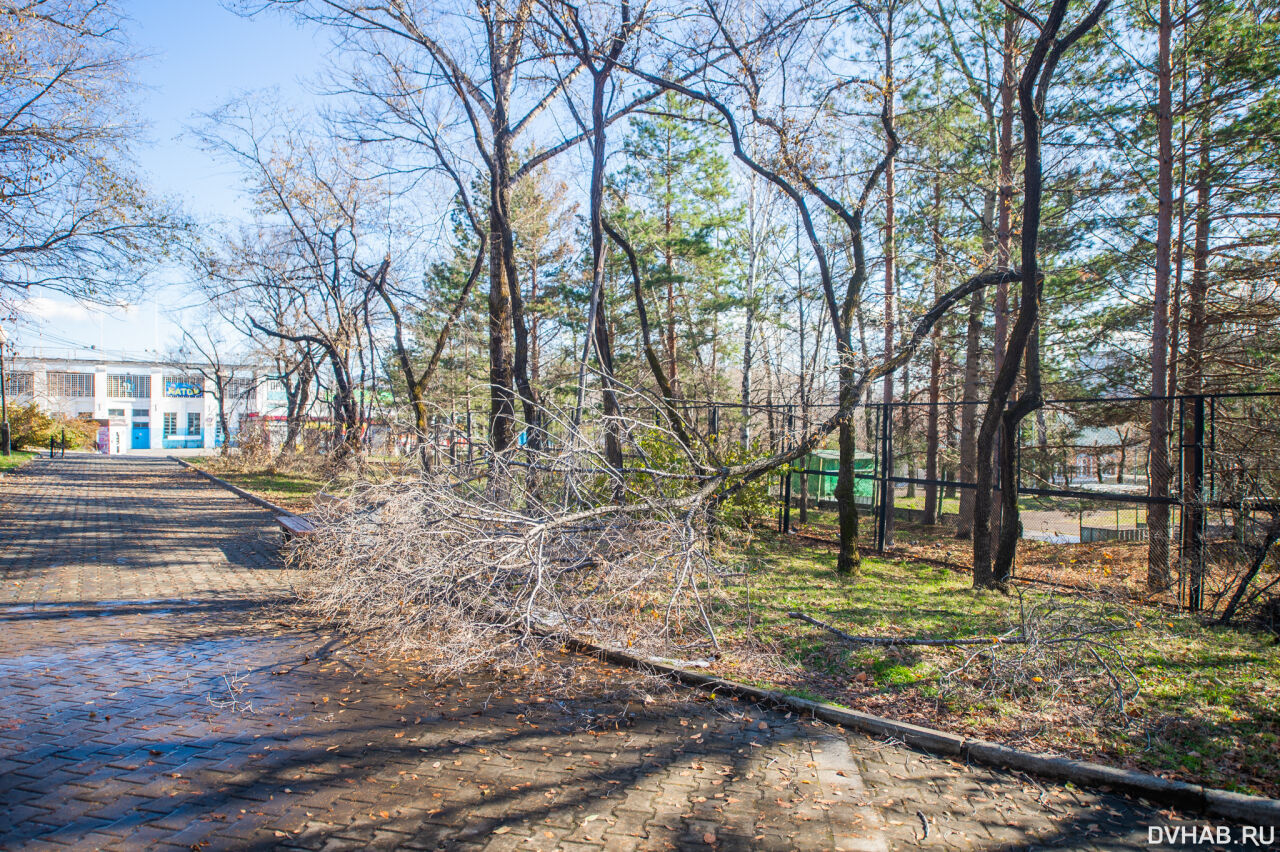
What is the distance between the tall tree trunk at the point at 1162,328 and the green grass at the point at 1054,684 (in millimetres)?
2253

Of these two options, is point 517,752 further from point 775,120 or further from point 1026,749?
point 775,120

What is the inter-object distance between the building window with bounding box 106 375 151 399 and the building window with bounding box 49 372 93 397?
5.34 feet

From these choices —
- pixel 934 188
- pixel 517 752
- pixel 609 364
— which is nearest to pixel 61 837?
pixel 517 752

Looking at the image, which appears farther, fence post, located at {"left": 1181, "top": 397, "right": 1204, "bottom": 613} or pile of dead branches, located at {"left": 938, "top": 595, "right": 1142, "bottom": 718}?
fence post, located at {"left": 1181, "top": 397, "right": 1204, "bottom": 613}

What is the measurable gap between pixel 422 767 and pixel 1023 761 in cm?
346

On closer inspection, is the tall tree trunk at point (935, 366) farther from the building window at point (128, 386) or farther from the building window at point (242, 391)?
the building window at point (128, 386)

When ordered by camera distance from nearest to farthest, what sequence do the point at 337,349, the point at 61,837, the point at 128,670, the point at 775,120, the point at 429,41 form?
the point at 61,837, the point at 128,670, the point at 775,120, the point at 429,41, the point at 337,349

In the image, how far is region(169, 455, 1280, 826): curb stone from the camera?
353 cm

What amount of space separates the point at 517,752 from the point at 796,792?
163 centimetres

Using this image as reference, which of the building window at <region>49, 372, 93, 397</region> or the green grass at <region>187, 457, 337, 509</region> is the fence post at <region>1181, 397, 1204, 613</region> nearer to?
the green grass at <region>187, 457, 337, 509</region>

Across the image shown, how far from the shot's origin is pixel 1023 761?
403cm

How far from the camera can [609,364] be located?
12.3 m

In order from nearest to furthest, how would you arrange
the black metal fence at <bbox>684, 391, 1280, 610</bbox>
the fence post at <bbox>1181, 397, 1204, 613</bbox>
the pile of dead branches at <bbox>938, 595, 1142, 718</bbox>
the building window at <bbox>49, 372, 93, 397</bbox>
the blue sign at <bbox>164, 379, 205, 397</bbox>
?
the pile of dead branches at <bbox>938, 595, 1142, 718</bbox> → the black metal fence at <bbox>684, 391, 1280, 610</bbox> → the fence post at <bbox>1181, 397, 1204, 613</bbox> → the building window at <bbox>49, 372, 93, 397</bbox> → the blue sign at <bbox>164, 379, 205, 397</bbox>

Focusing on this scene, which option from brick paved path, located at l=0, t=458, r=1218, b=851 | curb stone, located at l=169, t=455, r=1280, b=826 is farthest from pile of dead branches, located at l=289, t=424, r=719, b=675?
curb stone, located at l=169, t=455, r=1280, b=826
